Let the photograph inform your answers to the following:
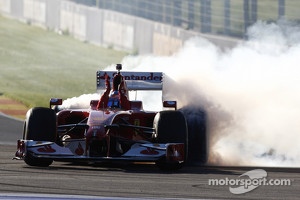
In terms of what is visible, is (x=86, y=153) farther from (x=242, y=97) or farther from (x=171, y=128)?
(x=242, y=97)

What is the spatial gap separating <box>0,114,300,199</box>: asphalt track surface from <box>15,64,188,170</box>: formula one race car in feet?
0.66

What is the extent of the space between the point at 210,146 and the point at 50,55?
23.4 m

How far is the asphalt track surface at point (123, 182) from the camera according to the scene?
13.1 metres

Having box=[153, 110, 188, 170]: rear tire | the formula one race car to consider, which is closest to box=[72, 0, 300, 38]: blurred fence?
the formula one race car

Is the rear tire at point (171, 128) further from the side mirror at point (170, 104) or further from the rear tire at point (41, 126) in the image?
the rear tire at point (41, 126)

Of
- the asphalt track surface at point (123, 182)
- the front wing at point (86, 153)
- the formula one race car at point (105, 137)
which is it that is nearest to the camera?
the asphalt track surface at point (123, 182)

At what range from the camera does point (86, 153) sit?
16.7 metres

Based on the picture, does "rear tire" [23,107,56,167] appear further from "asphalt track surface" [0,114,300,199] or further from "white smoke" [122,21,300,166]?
"white smoke" [122,21,300,166]

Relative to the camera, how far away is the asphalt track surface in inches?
518

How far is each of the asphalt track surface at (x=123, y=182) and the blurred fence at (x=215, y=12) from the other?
10395 millimetres

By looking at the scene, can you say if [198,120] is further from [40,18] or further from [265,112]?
[40,18]

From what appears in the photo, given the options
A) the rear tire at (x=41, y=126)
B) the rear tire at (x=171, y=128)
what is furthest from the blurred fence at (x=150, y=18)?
the rear tire at (x=41, y=126)

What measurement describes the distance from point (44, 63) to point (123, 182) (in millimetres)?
25396

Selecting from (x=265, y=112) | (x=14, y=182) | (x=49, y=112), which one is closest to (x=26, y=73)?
(x=265, y=112)
